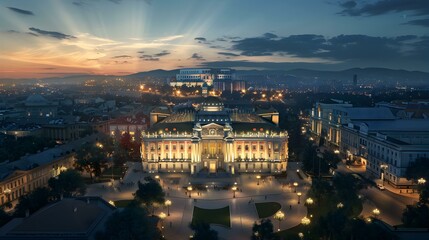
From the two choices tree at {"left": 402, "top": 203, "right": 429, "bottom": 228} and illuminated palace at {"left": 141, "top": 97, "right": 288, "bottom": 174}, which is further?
illuminated palace at {"left": 141, "top": 97, "right": 288, "bottom": 174}

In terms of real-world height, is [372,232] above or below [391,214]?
above

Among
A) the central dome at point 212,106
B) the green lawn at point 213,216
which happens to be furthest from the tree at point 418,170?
the central dome at point 212,106

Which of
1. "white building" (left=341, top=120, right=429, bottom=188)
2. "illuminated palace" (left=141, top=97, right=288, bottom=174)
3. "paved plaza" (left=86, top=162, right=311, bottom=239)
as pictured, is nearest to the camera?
"paved plaza" (left=86, top=162, right=311, bottom=239)

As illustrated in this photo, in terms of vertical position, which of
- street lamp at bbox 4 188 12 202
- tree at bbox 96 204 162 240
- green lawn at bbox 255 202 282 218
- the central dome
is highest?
the central dome

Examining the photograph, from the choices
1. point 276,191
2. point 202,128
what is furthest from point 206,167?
point 276,191

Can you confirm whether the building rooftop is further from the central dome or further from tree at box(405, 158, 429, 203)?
the central dome

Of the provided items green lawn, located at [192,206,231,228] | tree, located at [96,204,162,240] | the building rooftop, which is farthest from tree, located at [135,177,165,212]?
tree, located at [96,204,162,240]

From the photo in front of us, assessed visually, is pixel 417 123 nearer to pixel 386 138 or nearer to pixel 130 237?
Result: pixel 386 138
